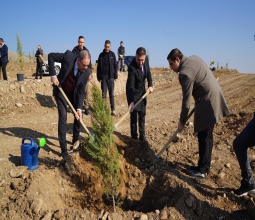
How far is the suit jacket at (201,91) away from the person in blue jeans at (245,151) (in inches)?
18.6

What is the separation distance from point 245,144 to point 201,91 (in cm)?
100

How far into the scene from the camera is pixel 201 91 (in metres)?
3.70

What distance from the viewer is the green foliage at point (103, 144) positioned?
3.57 meters

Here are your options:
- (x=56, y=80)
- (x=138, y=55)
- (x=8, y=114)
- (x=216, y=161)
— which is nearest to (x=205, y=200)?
(x=216, y=161)

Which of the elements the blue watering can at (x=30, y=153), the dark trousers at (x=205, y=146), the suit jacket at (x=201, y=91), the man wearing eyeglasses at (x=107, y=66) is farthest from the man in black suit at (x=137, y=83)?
the man wearing eyeglasses at (x=107, y=66)

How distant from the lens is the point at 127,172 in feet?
14.3

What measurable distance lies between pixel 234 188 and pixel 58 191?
2918mm

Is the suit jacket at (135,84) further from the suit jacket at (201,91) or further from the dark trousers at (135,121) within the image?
the suit jacket at (201,91)

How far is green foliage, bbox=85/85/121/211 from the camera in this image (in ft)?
11.7

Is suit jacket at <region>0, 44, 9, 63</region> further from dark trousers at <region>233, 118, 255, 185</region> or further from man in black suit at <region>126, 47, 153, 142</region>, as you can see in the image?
dark trousers at <region>233, 118, 255, 185</region>

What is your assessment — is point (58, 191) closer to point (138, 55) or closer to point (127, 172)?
point (127, 172)

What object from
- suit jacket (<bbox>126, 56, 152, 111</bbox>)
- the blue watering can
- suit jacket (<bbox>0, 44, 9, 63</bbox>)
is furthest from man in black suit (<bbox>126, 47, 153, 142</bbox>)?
suit jacket (<bbox>0, 44, 9, 63</bbox>)

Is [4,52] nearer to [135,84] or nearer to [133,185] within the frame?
[135,84]

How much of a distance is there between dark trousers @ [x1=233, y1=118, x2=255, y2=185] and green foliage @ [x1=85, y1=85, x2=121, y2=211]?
179 cm
